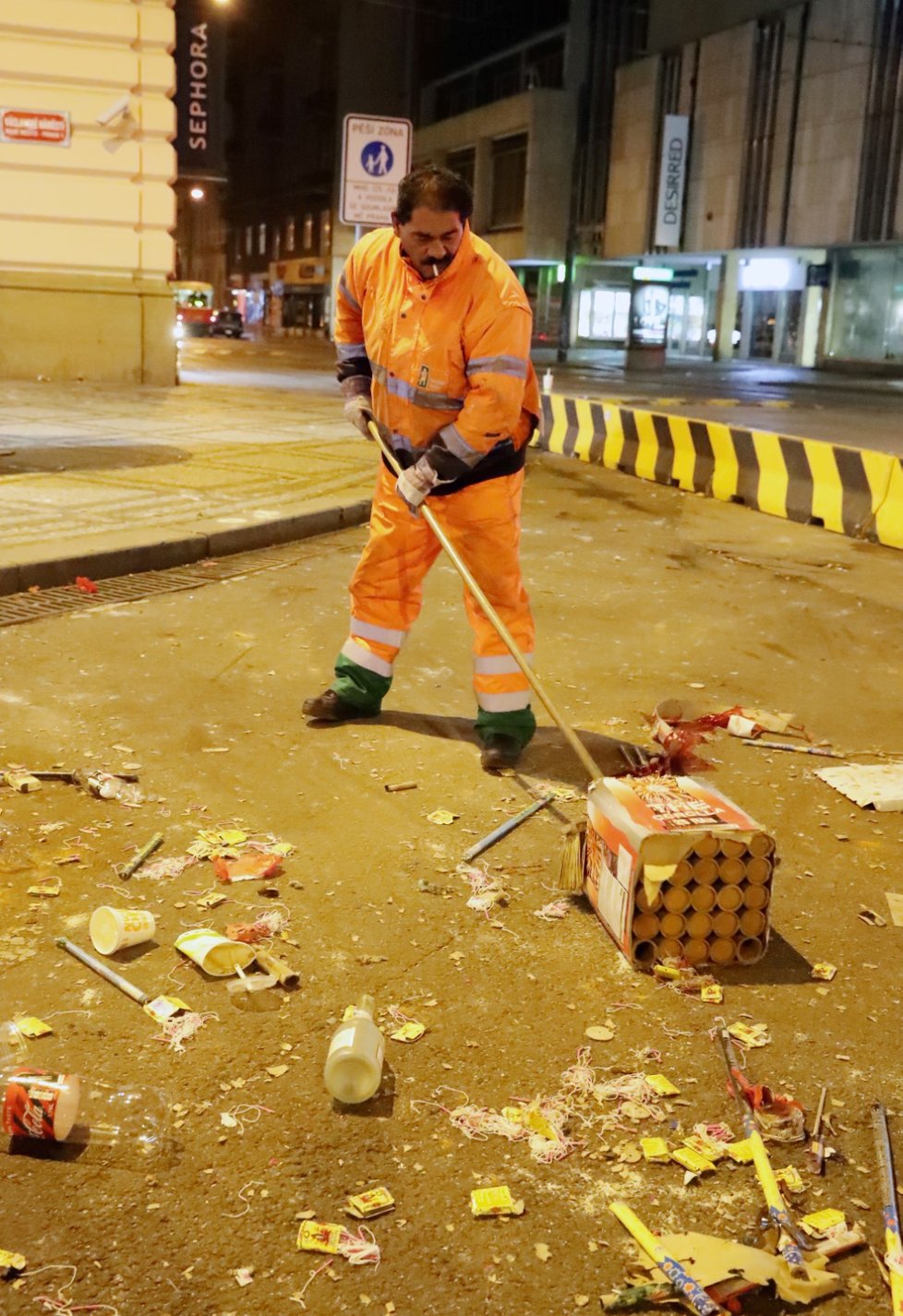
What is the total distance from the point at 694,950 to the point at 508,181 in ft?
153

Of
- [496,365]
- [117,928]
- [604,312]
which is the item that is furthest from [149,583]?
[604,312]

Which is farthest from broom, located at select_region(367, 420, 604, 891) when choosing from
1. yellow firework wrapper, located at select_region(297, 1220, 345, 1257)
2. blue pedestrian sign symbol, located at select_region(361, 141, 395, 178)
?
blue pedestrian sign symbol, located at select_region(361, 141, 395, 178)

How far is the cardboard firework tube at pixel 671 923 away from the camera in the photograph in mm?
3076

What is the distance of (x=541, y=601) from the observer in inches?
268

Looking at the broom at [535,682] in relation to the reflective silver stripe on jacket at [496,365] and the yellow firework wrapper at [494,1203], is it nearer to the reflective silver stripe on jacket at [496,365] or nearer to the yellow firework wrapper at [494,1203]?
the reflective silver stripe on jacket at [496,365]

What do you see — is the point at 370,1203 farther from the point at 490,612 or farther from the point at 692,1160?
the point at 490,612

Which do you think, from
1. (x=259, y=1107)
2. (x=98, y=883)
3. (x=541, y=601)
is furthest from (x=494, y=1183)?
(x=541, y=601)

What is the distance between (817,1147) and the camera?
7.99ft

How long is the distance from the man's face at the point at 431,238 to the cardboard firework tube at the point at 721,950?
2.29m

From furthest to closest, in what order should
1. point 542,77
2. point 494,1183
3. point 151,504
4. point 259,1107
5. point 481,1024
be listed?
point 542,77, point 151,504, point 481,1024, point 259,1107, point 494,1183

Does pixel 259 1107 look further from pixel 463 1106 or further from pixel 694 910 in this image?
pixel 694 910

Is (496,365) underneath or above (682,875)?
above

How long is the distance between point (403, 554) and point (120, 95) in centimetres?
1411

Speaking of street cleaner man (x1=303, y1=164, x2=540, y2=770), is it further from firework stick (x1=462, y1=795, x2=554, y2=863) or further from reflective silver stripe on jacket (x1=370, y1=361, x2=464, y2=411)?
firework stick (x1=462, y1=795, x2=554, y2=863)
